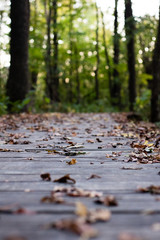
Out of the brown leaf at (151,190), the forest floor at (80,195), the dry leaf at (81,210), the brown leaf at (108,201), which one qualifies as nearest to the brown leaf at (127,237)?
the forest floor at (80,195)

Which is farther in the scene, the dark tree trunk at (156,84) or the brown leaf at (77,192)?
the dark tree trunk at (156,84)

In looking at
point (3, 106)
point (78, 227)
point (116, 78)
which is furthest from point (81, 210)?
point (116, 78)

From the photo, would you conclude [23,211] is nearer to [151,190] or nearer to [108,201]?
[108,201]

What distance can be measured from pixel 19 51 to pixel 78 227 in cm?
1038

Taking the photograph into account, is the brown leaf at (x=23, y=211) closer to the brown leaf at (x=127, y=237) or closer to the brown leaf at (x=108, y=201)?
the brown leaf at (x=108, y=201)

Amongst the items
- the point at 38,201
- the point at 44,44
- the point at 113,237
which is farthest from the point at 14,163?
the point at 44,44

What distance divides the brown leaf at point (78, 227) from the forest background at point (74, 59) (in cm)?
725

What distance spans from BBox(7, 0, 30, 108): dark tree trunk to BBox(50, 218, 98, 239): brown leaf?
33.1 ft

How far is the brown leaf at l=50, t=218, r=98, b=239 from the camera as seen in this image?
1372 millimetres

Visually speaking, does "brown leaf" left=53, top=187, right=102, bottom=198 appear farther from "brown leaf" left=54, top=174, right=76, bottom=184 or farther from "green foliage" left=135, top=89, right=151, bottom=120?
"green foliage" left=135, top=89, right=151, bottom=120

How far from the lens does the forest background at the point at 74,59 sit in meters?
10.2

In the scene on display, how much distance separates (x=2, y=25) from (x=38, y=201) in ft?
61.1

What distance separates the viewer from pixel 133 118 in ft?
30.3

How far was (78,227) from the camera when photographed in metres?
1.41
